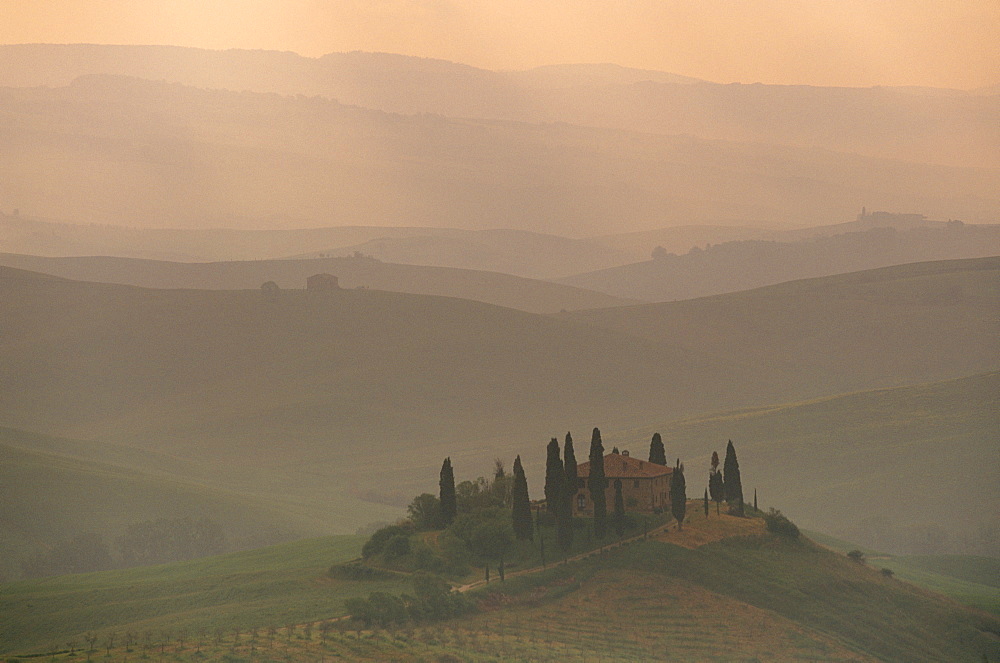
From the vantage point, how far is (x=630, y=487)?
9700cm

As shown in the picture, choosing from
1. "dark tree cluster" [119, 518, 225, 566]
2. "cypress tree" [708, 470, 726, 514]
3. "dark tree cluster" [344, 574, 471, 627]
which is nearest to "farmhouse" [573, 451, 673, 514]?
"cypress tree" [708, 470, 726, 514]

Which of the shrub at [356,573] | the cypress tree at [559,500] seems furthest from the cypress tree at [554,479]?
the shrub at [356,573]

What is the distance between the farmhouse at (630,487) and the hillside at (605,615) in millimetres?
3505

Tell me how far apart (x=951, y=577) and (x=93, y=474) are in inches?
4657

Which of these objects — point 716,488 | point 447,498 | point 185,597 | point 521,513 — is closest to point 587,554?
point 521,513

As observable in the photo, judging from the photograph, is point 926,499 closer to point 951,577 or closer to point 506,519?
point 951,577

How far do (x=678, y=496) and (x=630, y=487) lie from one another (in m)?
5.70

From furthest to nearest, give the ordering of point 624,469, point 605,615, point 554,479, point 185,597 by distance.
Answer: point 624,469 → point 185,597 → point 554,479 → point 605,615

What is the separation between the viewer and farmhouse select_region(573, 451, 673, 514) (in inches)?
3794

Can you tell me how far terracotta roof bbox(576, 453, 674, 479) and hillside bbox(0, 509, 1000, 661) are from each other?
4.54m

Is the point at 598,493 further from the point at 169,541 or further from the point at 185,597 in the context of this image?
the point at 169,541

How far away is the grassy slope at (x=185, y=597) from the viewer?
8488cm

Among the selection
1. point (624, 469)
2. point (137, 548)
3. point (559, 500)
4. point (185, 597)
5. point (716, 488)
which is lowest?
point (185, 597)

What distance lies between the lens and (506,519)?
306ft
